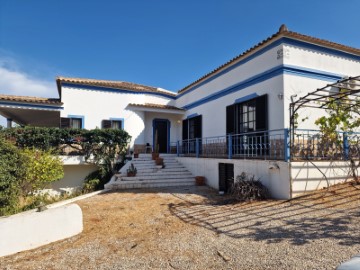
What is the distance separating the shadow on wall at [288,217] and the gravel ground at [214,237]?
0.01 m

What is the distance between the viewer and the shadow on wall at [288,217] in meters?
4.49

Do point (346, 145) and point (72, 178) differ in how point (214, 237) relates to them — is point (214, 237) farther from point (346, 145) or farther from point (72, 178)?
point (72, 178)

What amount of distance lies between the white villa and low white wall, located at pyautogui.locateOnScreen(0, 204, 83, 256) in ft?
18.3

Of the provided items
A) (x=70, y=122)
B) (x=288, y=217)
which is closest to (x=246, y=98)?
(x=288, y=217)

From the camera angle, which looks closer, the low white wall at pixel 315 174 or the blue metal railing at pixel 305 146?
the low white wall at pixel 315 174

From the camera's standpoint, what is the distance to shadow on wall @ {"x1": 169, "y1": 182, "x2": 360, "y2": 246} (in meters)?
4.49

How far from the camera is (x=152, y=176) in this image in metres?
11.3

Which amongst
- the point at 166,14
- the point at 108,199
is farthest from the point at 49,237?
the point at 166,14

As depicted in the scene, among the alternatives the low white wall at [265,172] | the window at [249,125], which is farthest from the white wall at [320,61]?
the low white wall at [265,172]

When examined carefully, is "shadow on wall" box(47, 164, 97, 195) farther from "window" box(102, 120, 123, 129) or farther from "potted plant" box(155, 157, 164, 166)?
"potted plant" box(155, 157, 164, 166)

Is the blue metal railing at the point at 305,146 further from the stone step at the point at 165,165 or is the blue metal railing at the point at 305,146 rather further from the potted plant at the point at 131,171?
the potted plant at the point at 131,171

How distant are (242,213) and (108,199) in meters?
4.53

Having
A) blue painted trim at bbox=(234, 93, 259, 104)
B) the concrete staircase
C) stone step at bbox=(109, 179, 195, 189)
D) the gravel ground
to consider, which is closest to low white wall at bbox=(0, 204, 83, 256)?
the gravel ground

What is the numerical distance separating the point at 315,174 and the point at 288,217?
8.32 ft
